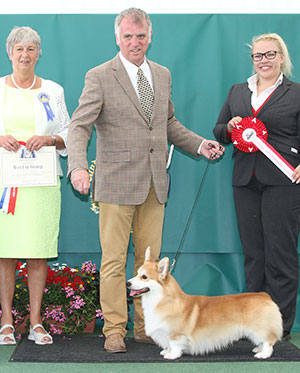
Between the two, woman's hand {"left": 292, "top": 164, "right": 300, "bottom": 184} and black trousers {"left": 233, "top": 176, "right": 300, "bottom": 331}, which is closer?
woman's hand {"left": 292, "top": 164, "right": 300, "bottom": 184}

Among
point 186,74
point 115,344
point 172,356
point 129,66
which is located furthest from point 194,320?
point 186,74

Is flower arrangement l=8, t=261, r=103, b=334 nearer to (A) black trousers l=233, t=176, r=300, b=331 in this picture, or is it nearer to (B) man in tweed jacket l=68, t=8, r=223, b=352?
(B) man in tweed jacket l=68, t=8, r=223, b=352

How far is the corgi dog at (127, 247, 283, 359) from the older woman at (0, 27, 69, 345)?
0.67 m

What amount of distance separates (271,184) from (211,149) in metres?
0.42

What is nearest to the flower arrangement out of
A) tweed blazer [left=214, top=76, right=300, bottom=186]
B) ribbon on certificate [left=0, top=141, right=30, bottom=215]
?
ribbon on certificate [left=0, top=141, right=30, bottom=215]

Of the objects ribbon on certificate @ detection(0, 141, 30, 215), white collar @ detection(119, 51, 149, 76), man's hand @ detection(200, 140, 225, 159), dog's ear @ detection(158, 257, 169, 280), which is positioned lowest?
dog's ear @ detection(158, 257, 169, 280)

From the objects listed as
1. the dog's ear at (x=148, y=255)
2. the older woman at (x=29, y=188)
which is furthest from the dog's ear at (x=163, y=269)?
the older woman at (x=29, y=188)

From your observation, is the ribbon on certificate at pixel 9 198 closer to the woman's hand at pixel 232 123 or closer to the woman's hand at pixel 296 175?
the woman's hand at pixel 232 123

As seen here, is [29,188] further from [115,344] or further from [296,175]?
[296,175]

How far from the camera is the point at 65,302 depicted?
3602 mm

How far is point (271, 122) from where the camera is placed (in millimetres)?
3240

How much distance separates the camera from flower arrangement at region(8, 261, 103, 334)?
3.54 m

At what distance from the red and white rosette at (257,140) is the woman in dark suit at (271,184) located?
2.1 inches
